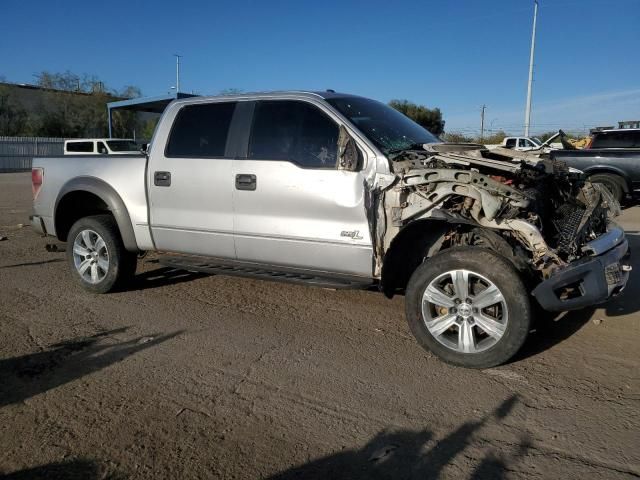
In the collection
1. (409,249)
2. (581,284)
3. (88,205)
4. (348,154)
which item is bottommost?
(581,284)

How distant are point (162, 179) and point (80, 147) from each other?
66.1ft

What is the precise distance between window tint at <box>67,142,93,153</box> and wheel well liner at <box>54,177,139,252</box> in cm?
1787

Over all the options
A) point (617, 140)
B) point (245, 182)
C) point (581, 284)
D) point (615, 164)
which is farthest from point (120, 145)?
point (581, 284)

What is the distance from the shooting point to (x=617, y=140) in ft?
43.6

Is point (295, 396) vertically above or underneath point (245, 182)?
underneath

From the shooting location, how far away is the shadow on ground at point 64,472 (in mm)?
2699

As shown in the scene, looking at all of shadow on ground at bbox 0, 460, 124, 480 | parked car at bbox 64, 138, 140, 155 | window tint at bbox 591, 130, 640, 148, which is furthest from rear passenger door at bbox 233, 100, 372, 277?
parked car at bbox 64, 138, 140, 155

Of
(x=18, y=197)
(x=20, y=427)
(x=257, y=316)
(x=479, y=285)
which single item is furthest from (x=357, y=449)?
(x=18, y=197)

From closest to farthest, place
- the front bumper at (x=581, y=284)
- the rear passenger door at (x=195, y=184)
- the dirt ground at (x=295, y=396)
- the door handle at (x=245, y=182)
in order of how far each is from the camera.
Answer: the dirt ground at (x=295, y=396) → the front bumper at (x=581, y=284) → the door handle at (x=245, y=182) → the rear passenger door at (x=195, y=184)

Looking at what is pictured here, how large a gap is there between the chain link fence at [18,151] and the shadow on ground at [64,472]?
1395 inches

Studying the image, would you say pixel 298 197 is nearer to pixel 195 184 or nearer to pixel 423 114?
pixel 195 184

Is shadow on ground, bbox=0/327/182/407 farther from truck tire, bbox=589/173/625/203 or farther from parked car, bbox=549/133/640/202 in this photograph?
truck tire, bbox=589/173/625/203

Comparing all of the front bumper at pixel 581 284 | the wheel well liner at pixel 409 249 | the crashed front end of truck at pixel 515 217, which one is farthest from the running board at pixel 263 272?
the front bumper at pixel 581 284

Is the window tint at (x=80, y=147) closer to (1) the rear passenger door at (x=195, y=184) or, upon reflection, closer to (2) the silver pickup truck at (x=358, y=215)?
(2) the silver pickup truck at (x=358, y=215)
